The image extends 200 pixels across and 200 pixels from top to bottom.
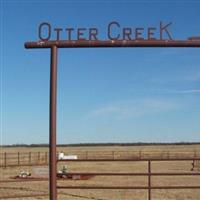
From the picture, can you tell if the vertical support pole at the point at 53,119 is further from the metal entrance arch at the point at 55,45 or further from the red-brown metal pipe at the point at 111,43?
the red-brown metal pipe at the point at 111,43

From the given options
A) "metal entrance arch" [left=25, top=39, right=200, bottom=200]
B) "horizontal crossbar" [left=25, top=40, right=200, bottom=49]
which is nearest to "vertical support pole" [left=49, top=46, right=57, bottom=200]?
"metal entrance arch" [left=25, top=39, right=200, bottom=200]

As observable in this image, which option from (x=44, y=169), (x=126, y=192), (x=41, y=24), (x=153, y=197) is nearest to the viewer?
(x=41, y=24)

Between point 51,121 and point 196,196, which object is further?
point 196,196

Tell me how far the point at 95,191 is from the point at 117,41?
979 centimetres

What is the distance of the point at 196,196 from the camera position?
17.8 metres

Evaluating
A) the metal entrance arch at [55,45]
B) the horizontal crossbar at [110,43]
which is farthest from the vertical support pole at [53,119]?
the horizontal crossbar at [110,43]

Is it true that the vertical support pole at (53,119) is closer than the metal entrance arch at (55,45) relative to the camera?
No

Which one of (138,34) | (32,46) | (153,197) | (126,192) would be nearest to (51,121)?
(32,46)

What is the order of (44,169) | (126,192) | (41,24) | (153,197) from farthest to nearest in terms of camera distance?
(126,192) < (153,197) < (44,169) < (41,24)

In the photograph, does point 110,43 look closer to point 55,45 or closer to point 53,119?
point 55,45

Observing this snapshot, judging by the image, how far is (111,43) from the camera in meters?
10.9

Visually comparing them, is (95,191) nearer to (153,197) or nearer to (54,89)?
(153,197)

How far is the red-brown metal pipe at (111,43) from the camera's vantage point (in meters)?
10.8

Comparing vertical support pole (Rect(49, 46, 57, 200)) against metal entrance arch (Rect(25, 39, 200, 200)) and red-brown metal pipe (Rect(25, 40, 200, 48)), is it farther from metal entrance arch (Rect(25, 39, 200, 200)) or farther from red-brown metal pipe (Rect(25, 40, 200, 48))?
red-brown metal pipe (Rect(25, 40, 200, 48))
